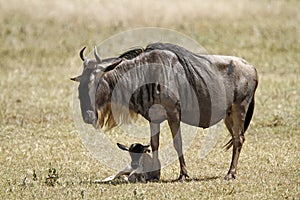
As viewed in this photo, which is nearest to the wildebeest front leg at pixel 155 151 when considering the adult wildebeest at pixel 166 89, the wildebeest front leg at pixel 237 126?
the adult wildebeest at pixel 166 89

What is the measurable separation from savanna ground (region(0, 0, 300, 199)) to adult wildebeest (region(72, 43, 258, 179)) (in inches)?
35.8

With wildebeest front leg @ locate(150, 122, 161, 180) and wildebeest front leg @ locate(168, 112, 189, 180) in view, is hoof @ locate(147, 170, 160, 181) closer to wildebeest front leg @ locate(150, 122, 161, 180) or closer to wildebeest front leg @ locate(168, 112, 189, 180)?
wildebeest front leg @ locate(150, 122, 161, 180)

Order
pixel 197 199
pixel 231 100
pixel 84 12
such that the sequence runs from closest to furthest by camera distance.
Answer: pixel 197 199, pixel 231 100, pixel 84 12

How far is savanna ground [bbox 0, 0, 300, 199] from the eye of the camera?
10742 millimetres

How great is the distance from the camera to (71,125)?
1677cm

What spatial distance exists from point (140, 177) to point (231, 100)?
1872 millimetres

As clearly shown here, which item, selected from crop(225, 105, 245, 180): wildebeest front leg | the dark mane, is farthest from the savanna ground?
the dark mane

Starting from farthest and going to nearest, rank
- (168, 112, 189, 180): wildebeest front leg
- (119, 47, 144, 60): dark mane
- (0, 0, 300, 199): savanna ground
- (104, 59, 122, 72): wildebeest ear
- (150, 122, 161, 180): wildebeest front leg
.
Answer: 1. (119, 47, 144, 60): dark mane
2. (150, 122, 161, 180): wildebeest front leg
3. (168, 112, 189, 180): wildebeest front leg
4. (104, 59, 122, 72): wildebeest ear
5. (0, 0, 300, 199): savanna ground

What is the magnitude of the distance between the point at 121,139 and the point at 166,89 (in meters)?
4.35

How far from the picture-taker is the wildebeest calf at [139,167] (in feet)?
37.0

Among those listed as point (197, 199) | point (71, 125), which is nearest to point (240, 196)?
point (197, 199)

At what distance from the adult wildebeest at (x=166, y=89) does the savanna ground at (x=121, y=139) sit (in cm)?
91

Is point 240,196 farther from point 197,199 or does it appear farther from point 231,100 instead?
point 231,100

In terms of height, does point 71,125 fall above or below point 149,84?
below
